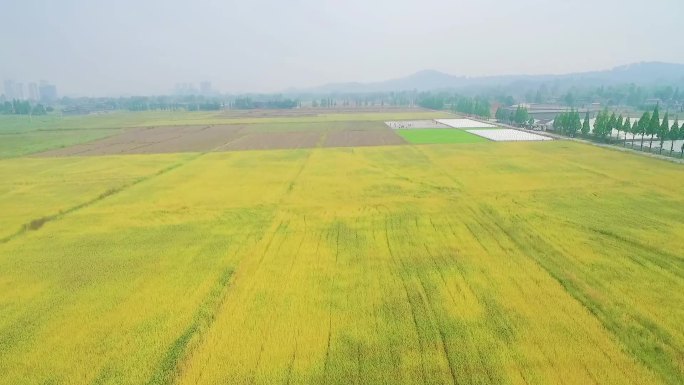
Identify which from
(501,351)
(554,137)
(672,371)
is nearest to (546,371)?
(501,351)

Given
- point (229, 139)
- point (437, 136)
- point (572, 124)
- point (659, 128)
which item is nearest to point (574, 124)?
point (572, 124)

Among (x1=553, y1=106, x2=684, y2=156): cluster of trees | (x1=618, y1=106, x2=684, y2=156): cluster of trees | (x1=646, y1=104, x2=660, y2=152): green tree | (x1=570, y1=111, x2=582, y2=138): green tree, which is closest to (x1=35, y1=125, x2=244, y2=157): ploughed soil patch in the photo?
(x1=570, y1=111, x2=582, y2=138): green tree

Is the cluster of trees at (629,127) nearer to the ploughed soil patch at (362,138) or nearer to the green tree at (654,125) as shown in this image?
the green tree at (654,125)

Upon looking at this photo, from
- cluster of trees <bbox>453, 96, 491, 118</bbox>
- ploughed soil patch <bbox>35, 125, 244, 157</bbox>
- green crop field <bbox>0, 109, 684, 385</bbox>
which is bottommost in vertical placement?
green crop field <bbox>0, 109, 684, 385</bbox>

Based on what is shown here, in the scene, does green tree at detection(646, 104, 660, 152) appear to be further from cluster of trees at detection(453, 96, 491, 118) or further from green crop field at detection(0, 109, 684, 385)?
cluster of trees at detection(453, 96, 491, 118)

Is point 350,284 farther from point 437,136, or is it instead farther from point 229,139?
point 229,139

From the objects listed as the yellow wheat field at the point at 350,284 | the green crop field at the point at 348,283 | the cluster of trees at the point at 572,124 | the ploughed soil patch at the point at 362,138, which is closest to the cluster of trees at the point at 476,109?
the cluster of trees at the point at 572,124

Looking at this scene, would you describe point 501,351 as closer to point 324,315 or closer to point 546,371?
point 546,371
